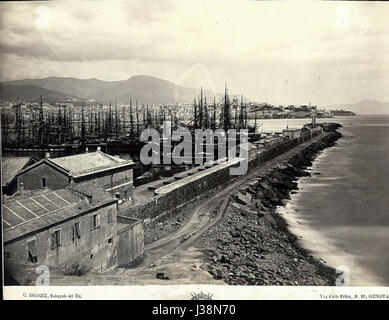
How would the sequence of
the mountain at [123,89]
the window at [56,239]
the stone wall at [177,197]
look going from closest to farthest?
the window at [56,239], the mountain at [123,89], the stone wall at [177,197]

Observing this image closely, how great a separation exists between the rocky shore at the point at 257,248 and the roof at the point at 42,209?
216 centimetres

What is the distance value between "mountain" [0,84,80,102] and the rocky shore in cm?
345

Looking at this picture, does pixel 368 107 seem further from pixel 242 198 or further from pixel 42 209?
pixel 42 209

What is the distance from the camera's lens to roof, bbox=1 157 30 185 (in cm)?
637

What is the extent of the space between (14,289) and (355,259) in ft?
18.3

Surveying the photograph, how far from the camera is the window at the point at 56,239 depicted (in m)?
6.01

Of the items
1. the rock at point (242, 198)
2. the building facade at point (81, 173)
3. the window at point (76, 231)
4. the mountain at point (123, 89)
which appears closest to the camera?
the window at point (76, 231)

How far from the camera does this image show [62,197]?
641cm

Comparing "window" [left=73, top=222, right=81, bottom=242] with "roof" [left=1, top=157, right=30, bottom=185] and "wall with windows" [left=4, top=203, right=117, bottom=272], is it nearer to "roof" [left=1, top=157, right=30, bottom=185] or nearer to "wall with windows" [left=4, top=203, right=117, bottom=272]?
"wall with windows" [left=4, top=203, right=117, bottom=272]

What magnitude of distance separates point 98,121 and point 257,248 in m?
3.69

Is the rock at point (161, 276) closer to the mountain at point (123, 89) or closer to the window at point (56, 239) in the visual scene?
the window at point (56, 239)

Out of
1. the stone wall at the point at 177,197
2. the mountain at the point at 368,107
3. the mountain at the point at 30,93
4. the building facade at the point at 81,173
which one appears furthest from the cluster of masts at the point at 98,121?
the mountain at the point at 368,107
